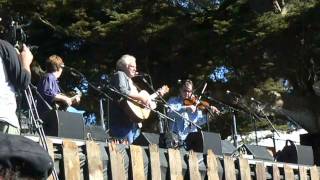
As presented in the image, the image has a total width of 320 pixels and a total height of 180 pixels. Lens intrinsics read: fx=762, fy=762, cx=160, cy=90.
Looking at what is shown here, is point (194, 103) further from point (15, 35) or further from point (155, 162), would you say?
point (15, 35)

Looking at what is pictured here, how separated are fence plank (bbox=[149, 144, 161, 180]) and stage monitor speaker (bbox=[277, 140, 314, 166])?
3581mm

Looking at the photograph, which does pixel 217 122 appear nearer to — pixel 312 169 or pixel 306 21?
pixel 306 21

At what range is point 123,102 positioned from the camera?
7801 millimetres

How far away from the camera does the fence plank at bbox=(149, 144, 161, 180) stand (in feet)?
23.4

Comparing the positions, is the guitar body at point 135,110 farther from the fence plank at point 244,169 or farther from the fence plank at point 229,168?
the fence plank at point 244,169

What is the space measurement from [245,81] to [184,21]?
1.60 meters

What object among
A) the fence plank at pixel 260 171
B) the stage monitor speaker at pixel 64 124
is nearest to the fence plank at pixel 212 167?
the fence plank at pixel 260 171

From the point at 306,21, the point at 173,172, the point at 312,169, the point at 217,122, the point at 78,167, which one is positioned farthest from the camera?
the point at 217,122

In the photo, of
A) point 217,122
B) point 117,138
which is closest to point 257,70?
point 217,122

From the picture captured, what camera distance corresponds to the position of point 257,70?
13.9 metres

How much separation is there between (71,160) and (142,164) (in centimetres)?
100

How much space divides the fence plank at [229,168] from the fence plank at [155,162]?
1.32 m

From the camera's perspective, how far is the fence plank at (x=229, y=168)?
27.2 ft

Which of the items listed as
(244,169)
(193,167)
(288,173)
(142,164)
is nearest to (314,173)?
(288,173)
